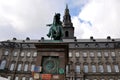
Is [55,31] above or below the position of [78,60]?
below

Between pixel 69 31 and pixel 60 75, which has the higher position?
pixel 69 31

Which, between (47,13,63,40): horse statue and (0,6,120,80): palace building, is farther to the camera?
(0,6,120,80): palace building

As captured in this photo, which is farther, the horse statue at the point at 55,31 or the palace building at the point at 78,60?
the palace building at the point at 78,60

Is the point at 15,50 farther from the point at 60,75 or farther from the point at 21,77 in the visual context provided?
the point at 60,75

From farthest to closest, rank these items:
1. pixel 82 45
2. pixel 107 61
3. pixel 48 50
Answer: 1. pixel 82 45
2. pixel 107 61
3. pixel 48 50

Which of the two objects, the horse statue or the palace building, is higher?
the palace building

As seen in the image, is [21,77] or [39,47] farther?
[21,77]

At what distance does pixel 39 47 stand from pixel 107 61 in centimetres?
3836

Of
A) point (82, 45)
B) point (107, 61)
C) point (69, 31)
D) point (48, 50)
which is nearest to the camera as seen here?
point (48, 50)

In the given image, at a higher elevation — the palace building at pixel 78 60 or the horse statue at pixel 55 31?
the palace building at pixel 78 60

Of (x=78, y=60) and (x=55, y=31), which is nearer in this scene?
(x=55, y=31)

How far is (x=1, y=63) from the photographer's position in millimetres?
47500

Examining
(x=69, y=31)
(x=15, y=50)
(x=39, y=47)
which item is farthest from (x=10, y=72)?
(x=39, y=47)

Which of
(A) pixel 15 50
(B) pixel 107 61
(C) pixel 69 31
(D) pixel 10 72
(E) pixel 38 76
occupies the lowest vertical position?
(E) pixel 38 76
